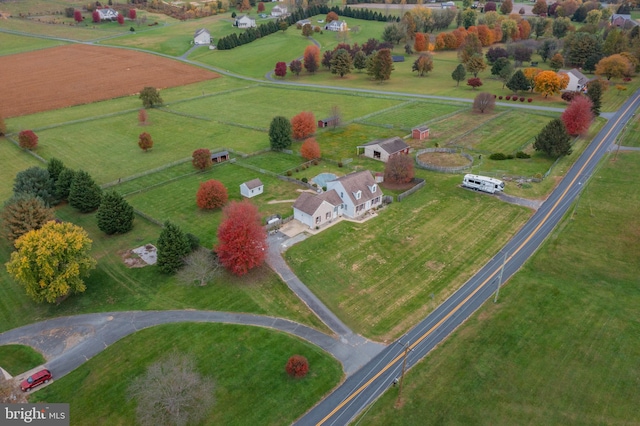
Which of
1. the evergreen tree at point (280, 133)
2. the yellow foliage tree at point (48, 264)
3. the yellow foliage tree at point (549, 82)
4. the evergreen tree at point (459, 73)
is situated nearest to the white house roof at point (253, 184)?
the evergreen tree at point (280, 133)

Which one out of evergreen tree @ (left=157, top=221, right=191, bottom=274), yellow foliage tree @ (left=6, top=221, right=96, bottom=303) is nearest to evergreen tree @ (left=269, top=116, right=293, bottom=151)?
evergreen tree @ (left=157, top=221, right=191, bottom=274)

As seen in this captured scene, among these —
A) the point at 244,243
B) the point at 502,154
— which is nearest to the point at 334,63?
Result: the point at 502,154

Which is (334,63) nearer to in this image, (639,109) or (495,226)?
(639,109)

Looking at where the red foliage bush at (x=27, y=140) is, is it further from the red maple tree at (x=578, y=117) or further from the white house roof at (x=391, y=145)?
the red maple tree at (x=578, y=117)

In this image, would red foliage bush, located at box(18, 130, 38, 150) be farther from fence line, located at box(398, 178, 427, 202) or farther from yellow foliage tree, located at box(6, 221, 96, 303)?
fence line, located at box(398, 178, 427, 202)

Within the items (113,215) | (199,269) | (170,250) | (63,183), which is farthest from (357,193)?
(63,183)

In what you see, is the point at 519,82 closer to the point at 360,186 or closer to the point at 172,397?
the point at 360,186
